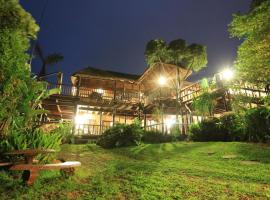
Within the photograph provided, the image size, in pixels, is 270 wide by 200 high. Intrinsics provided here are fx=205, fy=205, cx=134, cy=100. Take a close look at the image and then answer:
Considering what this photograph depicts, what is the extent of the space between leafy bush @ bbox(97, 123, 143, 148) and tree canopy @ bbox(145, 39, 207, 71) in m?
11.4

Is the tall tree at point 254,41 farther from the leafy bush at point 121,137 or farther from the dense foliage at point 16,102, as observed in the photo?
the dense foliage at point 16,102

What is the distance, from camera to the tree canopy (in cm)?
2262

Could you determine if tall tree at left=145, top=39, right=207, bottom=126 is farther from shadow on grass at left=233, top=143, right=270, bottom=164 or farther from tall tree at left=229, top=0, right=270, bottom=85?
shadow on grass at left=233, top=143, right=270, bottom=164

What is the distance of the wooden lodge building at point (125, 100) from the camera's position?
19047 millimetres

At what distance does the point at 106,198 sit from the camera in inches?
159

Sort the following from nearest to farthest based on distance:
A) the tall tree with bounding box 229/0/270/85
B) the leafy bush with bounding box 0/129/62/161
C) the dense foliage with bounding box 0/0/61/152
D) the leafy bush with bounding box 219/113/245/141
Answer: the leafy bush with bounding box 0/129/62/161 < the dense foliage with bounding box 0/0/61/152 < the tall tree with bounding box 229/0/270/85 < the leafy bush with bounding box 219/113/245/141

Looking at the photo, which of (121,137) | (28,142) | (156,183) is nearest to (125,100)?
(121,137)

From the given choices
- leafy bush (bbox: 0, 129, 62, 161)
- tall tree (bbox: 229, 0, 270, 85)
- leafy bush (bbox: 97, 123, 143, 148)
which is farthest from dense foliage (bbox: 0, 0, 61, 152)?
tall tree (bbox: 229, 0, 270, 85)

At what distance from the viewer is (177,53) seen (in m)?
22.5

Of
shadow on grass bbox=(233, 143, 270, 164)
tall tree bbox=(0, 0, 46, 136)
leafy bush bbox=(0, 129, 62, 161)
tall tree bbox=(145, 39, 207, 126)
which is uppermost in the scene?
tall tree bbox=(145, 39, 207, 126)

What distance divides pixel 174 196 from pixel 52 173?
302 centimetres

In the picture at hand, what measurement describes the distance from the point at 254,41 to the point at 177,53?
13591 mm

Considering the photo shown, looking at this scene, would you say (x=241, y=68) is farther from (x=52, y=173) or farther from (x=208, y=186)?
(x=52, y=173)

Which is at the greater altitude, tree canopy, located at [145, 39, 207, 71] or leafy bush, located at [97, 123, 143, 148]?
tree canopy, located at [145, 39, 207, 71]
